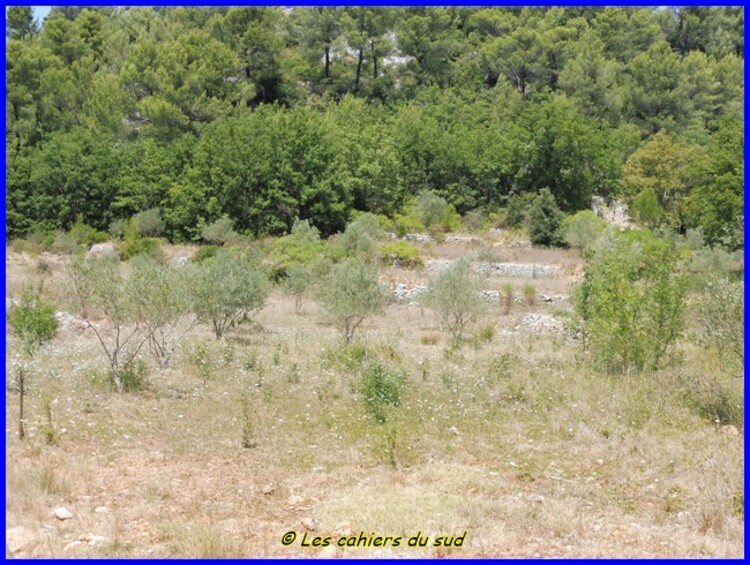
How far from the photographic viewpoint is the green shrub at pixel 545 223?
1545 inches

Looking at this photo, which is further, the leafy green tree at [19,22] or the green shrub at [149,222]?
the leafy green tree at [19,22]

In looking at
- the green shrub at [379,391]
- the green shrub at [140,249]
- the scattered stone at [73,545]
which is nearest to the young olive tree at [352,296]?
the green shrub at [379,391]

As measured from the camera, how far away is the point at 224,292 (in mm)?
18141

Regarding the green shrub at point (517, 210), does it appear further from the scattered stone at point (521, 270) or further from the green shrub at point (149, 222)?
the green shrub at point (149, 222)

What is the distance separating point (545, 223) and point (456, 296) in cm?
2159

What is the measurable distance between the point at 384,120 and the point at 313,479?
46162 mm

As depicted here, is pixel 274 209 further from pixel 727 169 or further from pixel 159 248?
pixel 727 169

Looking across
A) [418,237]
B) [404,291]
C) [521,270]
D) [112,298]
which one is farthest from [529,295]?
[112,298]

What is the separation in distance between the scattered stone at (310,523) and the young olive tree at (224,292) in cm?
1043

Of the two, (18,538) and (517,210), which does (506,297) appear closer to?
(517,210)

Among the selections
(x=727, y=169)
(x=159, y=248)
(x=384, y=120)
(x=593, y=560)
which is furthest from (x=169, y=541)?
(x=384, y=120)

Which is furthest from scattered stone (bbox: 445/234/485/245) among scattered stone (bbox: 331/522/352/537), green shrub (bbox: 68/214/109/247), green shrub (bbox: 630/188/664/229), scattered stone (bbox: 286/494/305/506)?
scattered stone (bbox: 331/522/352/537)

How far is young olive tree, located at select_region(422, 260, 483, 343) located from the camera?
19219mm

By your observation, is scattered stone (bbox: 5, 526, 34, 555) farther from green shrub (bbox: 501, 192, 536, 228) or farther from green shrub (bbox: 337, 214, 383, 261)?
green shrub (bbox: 501, 192, 536, 228)
